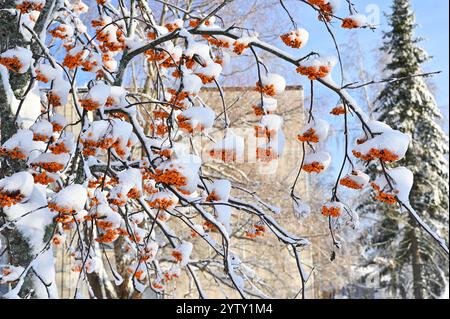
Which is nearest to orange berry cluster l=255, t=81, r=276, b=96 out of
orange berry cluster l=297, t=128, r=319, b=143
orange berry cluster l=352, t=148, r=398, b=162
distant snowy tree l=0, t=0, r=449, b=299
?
distant snowy tree l=0, t=0, r=449, b=299

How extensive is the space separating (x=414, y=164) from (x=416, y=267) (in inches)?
87.2

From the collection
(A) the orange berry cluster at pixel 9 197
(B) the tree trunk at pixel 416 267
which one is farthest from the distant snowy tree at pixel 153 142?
(B) the tree trunk at pixel 416 267

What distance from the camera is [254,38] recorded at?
221cm

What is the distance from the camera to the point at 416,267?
402 inches

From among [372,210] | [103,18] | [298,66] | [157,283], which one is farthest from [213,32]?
[372,210]

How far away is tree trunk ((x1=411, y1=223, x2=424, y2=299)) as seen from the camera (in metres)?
9.99

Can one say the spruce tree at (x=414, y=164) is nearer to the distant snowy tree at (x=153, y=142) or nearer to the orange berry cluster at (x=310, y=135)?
the distant snowy tree at (x=153, y=142)

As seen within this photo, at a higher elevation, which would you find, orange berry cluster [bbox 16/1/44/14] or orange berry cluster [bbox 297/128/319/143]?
orange berry cluster [bbox 16/1/44/14]

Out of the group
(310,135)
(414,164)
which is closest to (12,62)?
(310,135)

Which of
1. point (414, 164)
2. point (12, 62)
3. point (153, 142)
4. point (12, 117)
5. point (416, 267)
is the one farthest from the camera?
point (414, 164)

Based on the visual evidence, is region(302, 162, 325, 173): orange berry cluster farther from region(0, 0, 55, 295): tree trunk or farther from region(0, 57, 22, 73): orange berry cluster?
region(0, 0, 55, 295): tree trunk

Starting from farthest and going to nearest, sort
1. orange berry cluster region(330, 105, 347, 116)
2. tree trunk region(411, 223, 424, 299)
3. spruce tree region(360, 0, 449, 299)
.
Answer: spruce tree region(360, 0, 449, 299)
tree trunk region(411, 223, 424, 299)
orange berry cluster region(330, 105, 347, 116)

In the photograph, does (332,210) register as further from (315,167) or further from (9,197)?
(9,197)
